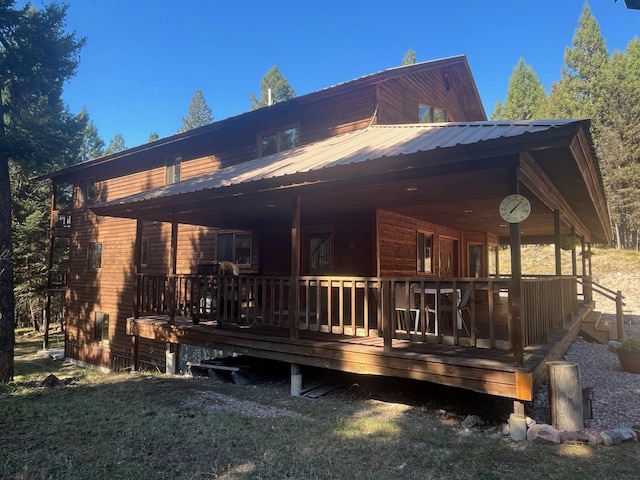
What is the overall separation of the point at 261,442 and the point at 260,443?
32mm

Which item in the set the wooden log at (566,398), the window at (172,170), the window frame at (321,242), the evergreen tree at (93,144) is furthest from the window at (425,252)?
the evergreen tree at (93,144)

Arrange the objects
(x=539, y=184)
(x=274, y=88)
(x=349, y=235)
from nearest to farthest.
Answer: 1. (x=539, y=184)
2. (x=349, y=235)
3. (x=274, y=88)

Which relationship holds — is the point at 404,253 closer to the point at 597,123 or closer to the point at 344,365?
the point at 344,365

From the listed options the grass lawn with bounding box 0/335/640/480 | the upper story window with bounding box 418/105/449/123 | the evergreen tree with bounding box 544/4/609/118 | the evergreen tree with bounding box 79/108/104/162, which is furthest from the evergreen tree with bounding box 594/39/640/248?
the evergreen tree with bounding box 79/108/104/162

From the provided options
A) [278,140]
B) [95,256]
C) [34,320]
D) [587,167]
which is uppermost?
[278,140]

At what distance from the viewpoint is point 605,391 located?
6.57 m

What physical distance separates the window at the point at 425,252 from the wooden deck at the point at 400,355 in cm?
405

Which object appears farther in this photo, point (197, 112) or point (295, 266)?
point (197, 112)

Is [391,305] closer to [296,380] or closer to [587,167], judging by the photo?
[296,380]

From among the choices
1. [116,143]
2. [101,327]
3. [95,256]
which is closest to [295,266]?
[101,327]

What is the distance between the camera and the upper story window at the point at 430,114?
39.0 ft

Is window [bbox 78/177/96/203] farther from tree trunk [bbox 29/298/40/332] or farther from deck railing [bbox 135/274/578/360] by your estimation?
tree trunk [bbox 29/298/40/332]

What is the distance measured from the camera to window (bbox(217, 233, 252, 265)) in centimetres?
1177

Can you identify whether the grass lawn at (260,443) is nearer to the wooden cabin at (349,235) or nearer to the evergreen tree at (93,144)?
the wooden cabin at (349,235)
